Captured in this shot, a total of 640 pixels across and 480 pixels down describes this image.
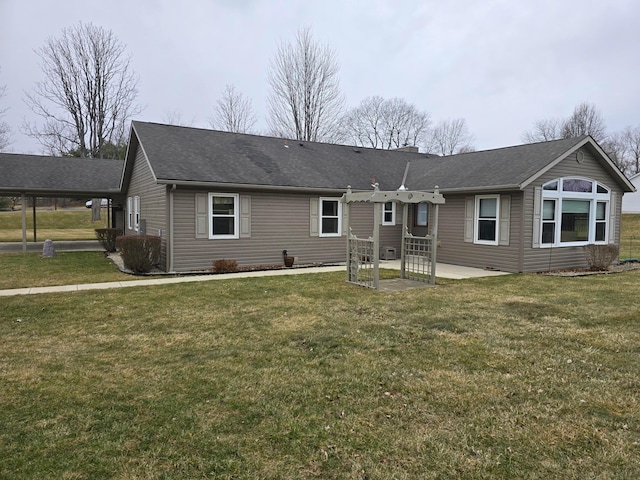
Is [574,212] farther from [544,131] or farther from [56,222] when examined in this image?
[544,131]

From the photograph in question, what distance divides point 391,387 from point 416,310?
3.26 metres

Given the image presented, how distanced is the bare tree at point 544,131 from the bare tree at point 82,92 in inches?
1638

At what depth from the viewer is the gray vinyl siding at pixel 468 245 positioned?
11977 millimetres

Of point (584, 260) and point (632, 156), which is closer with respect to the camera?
point (584, 260)

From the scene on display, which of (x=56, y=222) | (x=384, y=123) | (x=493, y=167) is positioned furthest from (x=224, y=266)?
(x=384, y=123)

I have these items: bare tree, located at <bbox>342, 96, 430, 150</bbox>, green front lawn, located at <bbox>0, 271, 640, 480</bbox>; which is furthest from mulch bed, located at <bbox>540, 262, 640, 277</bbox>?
bare tree, located at <bbox>342, 96, 430, 150</bbox>

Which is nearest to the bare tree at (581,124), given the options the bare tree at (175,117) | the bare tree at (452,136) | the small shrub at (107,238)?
the bare tree at (452,136)

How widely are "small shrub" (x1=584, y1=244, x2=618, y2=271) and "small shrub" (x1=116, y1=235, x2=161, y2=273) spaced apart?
40.4ft

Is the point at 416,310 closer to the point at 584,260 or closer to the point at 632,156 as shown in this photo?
the point at 584,260

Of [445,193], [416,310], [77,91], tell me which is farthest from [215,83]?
[416,310]

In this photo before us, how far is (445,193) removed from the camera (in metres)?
14.0

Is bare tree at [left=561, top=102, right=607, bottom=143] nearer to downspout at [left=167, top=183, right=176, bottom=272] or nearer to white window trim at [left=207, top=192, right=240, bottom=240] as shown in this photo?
white window trim at [left=207, top=192, right=240, bottom=240]

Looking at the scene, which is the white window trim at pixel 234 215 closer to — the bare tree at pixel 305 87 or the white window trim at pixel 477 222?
the white window trim at pixel 477 222

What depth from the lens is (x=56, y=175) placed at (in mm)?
18719
